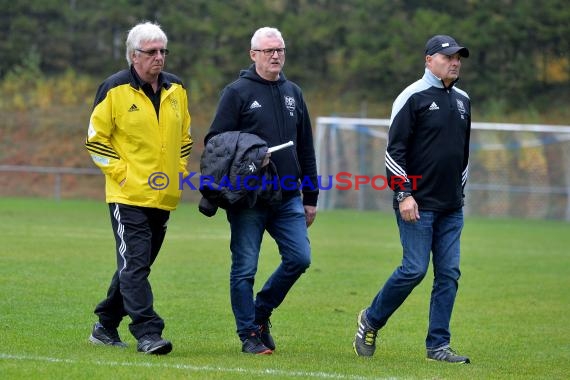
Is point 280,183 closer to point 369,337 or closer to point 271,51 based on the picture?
point 271,51

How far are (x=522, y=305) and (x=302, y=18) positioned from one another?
29.8m

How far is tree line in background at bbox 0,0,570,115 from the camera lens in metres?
38.8

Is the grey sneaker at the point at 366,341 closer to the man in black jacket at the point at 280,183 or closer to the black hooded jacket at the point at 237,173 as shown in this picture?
the man in black jacket at the point at 280,183

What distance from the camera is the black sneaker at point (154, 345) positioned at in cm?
739

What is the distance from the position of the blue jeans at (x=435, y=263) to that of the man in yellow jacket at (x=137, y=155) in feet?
5.36

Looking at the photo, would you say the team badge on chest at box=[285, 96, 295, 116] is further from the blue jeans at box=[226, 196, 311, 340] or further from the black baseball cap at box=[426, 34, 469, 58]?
the black baseball cap at box=[426, 34, 469, 58]

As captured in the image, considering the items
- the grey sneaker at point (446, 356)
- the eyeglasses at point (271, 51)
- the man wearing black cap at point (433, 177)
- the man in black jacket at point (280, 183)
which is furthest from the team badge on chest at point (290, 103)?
the grey sneaker at point (446, 356)

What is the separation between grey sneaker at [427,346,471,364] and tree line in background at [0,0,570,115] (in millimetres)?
30977

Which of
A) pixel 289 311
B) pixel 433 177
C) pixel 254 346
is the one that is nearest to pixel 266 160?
pixel 433 177

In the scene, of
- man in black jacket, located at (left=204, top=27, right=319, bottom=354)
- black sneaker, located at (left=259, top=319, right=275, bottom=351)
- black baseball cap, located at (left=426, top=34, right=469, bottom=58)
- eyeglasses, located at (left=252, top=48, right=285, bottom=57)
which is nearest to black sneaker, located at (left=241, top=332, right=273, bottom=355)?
man in black jacket, located at (left=204, top=27, right=319, bottom=354)

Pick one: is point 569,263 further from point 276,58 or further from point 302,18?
point 302,18

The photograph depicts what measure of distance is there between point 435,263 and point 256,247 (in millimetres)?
1261

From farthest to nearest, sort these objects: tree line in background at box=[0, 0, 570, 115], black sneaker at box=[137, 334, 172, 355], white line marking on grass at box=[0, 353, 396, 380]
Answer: tree line in background at box=[0, 0, 570, 115] → black sneaker at box=[137, 334, 172, 355] → white line marking on grass at box=[0, 353, 396, 380]

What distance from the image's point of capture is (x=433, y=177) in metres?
Result: 7.85
